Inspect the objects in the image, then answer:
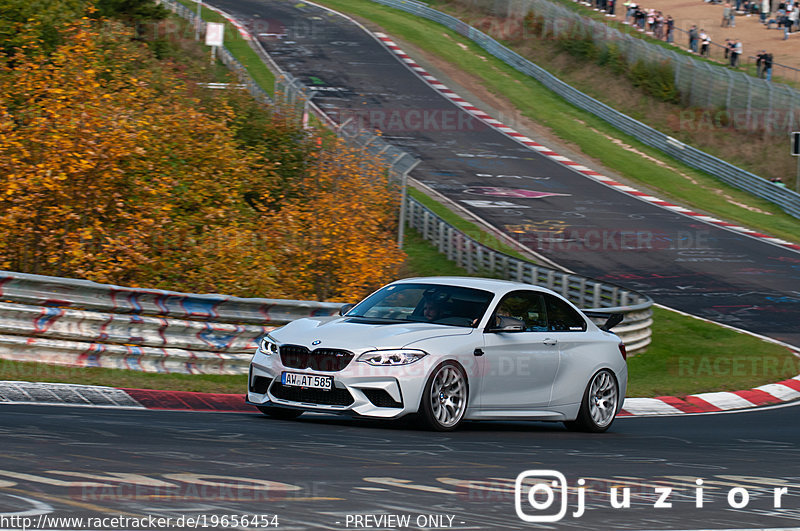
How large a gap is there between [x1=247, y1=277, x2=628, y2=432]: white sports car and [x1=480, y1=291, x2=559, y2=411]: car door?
0.01 metres

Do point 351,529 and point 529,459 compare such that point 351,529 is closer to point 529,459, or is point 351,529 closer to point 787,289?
point 529,459

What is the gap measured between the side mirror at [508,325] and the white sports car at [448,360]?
12mm

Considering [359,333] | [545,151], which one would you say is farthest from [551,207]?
[359,333]

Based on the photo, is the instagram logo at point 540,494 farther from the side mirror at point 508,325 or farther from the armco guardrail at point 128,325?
the armco guardrail at point 128,325

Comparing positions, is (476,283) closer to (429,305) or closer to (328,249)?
(429,305)

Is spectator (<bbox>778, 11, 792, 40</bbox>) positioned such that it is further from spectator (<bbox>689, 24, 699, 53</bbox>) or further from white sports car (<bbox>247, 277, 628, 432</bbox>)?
white sports car (<bbox>247, 277, 628, 432</bbox>)

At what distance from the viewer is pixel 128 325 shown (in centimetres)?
1220

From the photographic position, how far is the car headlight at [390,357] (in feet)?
31.1

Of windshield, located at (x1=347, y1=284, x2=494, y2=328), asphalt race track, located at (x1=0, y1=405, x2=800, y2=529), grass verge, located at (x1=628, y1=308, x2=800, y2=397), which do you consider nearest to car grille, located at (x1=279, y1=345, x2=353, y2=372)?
asphalt race track, located at (x1=0, y1=405, x2=800, y2=529)

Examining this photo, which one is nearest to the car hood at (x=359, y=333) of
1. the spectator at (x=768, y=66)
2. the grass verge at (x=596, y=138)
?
the grass verge at (x=596, y=138)

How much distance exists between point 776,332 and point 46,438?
18831mm

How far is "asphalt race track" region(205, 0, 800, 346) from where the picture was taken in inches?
1060

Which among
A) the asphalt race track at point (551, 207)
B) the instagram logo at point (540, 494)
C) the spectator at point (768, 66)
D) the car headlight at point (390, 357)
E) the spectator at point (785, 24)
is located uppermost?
the spectator at point (785, 24)

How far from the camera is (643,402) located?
49.8 ft
